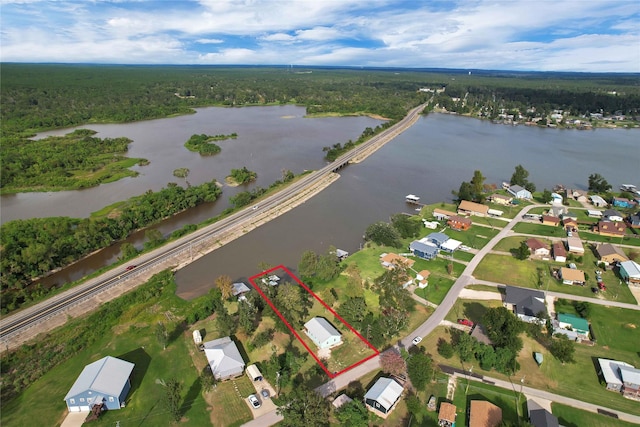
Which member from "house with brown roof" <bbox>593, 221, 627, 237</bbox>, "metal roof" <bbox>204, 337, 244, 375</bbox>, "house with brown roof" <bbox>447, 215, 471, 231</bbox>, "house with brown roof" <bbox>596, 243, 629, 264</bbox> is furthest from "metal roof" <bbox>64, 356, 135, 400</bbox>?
"house with brown roof" <bbox>593, 221, 627, 237</bbox>

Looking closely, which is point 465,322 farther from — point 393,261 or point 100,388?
point 100,388

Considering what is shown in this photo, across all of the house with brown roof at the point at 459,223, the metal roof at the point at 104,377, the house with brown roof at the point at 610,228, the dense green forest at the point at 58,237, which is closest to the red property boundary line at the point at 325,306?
the metal roof at the point at 104,377

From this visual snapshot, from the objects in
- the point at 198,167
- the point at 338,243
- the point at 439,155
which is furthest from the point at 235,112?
the point at 338,243

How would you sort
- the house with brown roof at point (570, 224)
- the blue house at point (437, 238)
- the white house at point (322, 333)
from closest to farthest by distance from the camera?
the white house at point (322, 333) → the blue house at point (437, 238) → the house with brown roof at point (570, 224)

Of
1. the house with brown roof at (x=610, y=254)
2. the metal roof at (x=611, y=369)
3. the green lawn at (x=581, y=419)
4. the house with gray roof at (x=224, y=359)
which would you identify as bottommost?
the green lawn at (x=581, y=419)

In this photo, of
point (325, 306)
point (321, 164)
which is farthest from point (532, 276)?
point (321, 164)

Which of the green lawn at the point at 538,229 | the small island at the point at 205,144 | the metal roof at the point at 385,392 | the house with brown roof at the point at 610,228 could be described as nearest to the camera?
the metal roof at the point at 385,392

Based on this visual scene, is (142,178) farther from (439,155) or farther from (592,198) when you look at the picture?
(592,198)

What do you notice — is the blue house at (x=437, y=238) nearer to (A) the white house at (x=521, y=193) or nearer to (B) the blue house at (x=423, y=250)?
(B) the blue house at (x=423, y=250)
